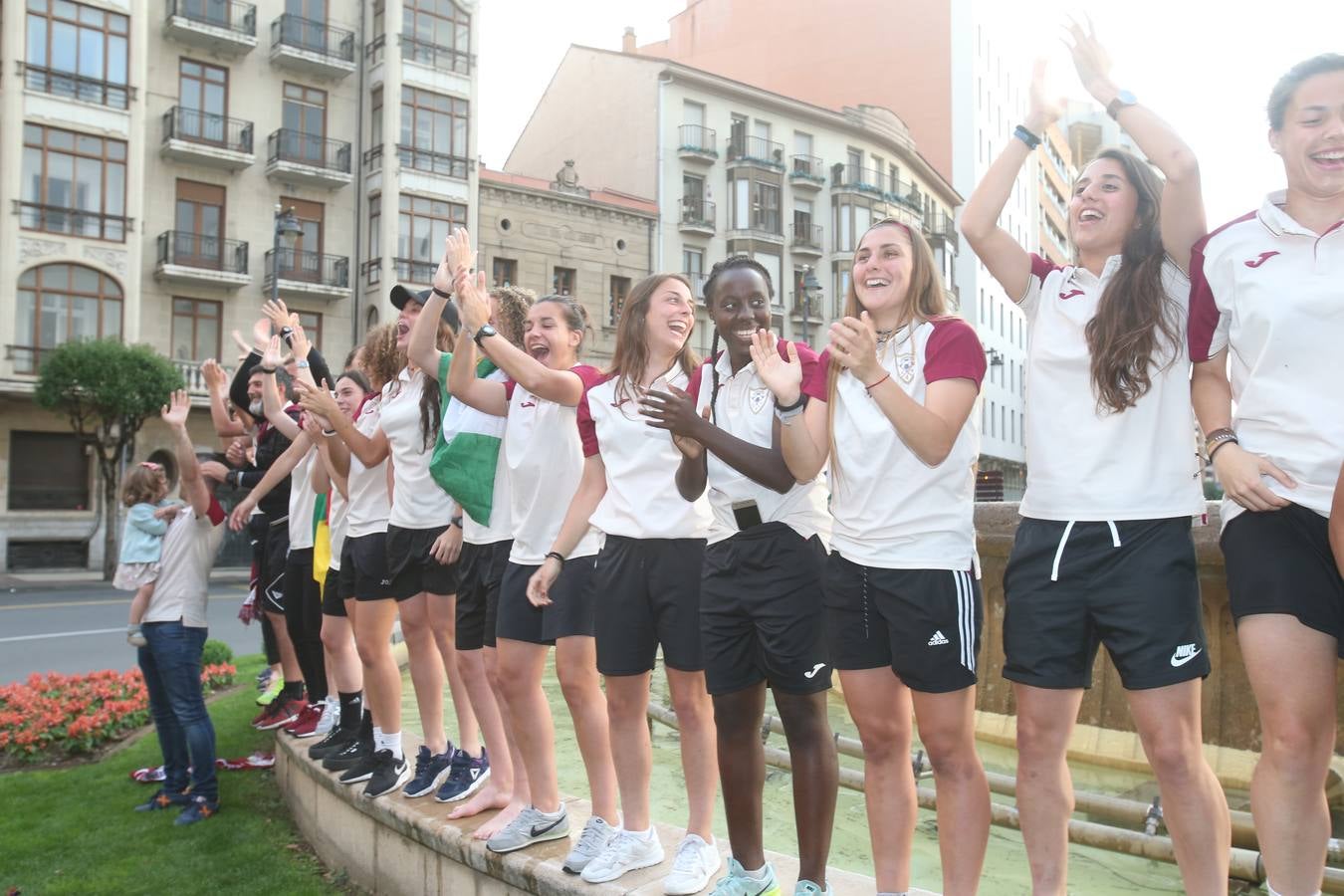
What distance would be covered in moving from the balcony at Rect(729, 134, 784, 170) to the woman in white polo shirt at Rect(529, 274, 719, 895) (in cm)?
4039

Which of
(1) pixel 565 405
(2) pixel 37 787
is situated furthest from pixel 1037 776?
(2) pixel 37 787

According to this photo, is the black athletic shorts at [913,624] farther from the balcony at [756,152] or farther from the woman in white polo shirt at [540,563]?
the balcony at [756,152]

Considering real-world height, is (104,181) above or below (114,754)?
above

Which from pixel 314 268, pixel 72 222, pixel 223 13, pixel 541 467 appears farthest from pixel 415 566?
pixel 223 13

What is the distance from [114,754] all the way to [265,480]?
2.44 m

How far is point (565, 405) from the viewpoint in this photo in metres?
4.34

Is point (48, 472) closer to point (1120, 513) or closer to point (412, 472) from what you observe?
point (412, 472)

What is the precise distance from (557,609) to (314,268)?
30.4m

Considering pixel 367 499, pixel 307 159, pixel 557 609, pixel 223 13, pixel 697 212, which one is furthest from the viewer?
pixel 697 212

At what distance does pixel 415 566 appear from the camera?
5.04 m

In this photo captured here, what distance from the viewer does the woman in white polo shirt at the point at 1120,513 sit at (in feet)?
8.96

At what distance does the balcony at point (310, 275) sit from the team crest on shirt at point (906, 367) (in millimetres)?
29924

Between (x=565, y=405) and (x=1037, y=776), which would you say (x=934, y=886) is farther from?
(x=565, y=405)

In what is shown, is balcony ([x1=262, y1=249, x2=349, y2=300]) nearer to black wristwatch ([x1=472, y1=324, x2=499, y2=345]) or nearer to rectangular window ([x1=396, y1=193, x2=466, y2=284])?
rectangular window ([x1=396, y1=193, x2=466, y2=284])
